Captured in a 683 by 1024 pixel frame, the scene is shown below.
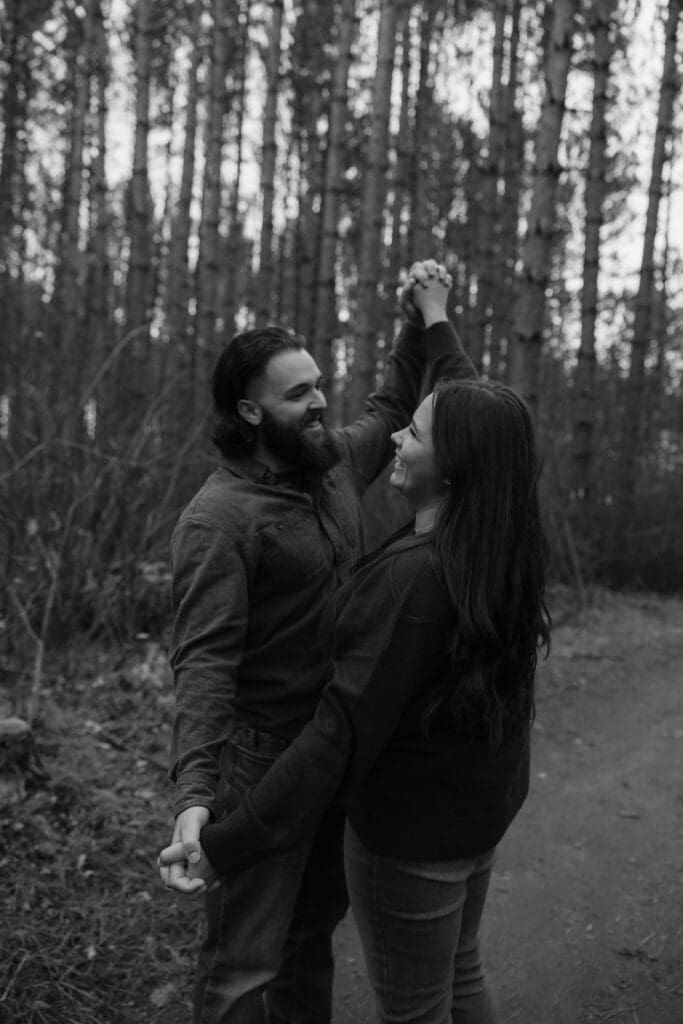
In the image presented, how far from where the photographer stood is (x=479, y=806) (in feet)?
6.18

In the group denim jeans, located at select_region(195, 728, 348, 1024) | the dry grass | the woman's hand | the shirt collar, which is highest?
the shirt collar

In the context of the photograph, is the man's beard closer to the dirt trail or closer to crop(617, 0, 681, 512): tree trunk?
the dirt trail

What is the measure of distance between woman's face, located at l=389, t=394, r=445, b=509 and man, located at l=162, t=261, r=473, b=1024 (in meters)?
0.37

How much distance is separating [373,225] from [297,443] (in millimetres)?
6906

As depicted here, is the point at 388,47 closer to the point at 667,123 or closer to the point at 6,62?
the point at 667,123

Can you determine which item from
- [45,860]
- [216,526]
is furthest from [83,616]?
[216,526]

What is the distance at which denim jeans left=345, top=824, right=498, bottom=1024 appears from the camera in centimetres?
187

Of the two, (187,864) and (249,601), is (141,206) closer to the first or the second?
(249,601)

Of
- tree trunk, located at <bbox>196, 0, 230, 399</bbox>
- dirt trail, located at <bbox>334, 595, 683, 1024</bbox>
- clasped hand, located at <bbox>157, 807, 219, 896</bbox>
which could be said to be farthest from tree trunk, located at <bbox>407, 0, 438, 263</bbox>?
clasped hand, located at <bbox>157, 807, 219, 896</bbox>

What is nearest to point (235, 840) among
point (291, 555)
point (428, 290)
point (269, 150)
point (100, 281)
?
point (291, 555)

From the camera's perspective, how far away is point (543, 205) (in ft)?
20.0

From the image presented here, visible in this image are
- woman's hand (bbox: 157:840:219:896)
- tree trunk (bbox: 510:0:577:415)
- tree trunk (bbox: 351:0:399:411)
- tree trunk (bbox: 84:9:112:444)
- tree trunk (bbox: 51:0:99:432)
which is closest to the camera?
woman's hand (bbox: 157:840:219:896)

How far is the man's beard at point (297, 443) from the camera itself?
2.20m

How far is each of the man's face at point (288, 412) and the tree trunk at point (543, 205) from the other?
4052mm
